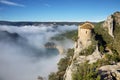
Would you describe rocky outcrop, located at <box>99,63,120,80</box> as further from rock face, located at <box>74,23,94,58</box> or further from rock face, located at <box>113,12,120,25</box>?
rock face, located at <box>113,12,120,25</box>

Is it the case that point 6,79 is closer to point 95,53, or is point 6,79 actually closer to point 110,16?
point 110,16

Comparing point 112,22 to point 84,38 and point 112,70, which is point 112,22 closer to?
point 84,38

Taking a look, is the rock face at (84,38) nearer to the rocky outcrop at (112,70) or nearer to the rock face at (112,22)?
the rock face at (112,22)

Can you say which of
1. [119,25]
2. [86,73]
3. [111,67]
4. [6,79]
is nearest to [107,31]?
[119,25]

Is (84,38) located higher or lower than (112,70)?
higher

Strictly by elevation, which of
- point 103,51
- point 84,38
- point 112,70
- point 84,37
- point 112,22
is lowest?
point 103,51

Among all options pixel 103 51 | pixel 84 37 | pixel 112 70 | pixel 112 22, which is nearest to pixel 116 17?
pixel 112 22

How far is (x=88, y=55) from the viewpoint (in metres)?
52.2

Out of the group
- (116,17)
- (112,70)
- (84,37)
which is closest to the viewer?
(112,70)

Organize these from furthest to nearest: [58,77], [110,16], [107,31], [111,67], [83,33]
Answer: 1. [110,16]
2. [107,31]
3. [83,33]
4. [58,77]
5. [111,67]

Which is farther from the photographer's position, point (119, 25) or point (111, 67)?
point (119, 25)

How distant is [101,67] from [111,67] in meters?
1.60

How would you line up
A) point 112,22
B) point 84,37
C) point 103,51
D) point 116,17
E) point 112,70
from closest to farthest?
1. point 112,70
2. point 103,51
3. point 84,37
4. point 112,22
5. point 116,17

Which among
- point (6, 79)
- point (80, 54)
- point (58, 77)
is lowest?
point (6, 79)
